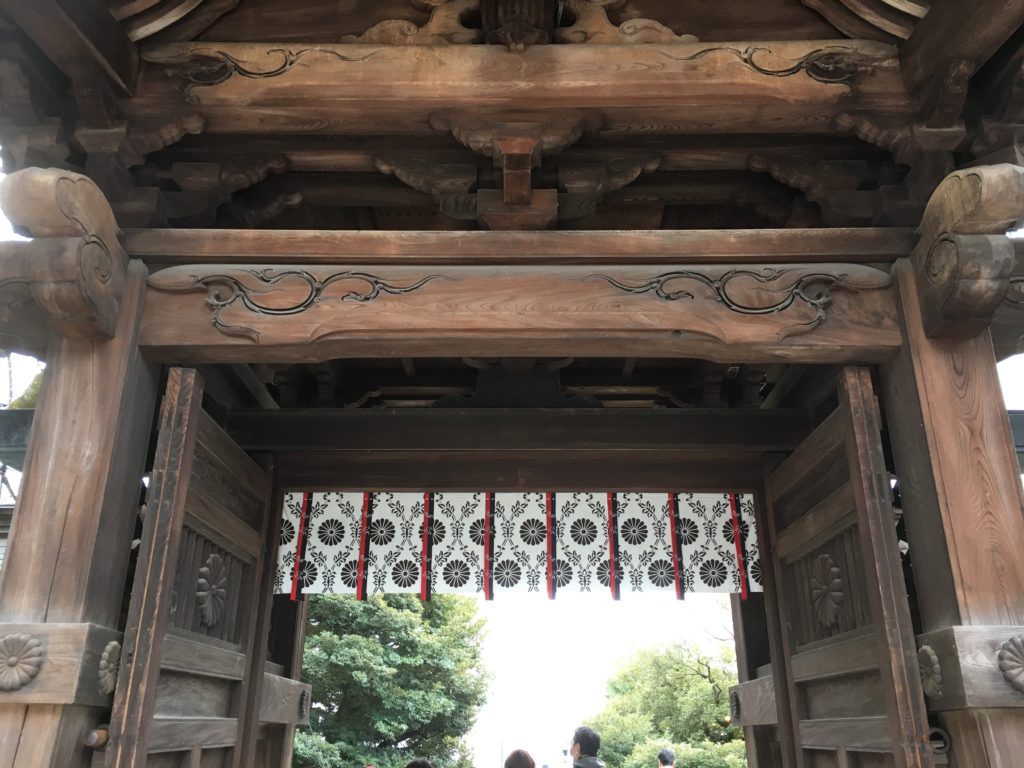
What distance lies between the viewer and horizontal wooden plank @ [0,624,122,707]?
243 cm

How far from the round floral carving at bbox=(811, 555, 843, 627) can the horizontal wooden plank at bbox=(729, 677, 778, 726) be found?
914 mm

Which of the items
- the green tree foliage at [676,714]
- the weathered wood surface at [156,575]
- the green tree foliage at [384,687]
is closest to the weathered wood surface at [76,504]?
the weathered wood surface at [156,575]

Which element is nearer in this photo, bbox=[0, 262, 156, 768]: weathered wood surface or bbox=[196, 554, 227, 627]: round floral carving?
bbox=[0, 262, 156, 768]: weathered wood surface

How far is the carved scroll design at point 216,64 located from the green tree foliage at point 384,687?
47.7 ft

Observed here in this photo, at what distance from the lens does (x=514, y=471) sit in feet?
15.6

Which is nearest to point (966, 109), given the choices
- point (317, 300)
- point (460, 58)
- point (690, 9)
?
point (690, 9)

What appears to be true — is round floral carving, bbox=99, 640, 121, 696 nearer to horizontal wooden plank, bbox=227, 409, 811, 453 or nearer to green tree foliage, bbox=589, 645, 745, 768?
horizontal wooden plank, bbox=227, 409, 811, 453

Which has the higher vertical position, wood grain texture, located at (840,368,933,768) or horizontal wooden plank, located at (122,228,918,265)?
horizontal wooden plank, located at (122,228,918,265)

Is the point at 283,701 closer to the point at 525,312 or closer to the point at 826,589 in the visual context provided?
the point at 525,312

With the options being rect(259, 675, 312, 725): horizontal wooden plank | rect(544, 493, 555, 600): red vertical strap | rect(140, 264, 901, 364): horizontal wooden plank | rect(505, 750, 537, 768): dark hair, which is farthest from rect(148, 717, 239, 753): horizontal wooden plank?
rect(544, 493, 555, 600): red vertical strap

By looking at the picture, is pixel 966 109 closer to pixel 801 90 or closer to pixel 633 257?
pixel 801 90

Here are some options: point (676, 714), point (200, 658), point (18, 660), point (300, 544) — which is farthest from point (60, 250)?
point (676, 714)

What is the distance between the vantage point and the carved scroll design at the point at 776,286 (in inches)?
120

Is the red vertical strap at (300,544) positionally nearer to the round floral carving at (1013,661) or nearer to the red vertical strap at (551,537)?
the red vertical strap at (551,537)
